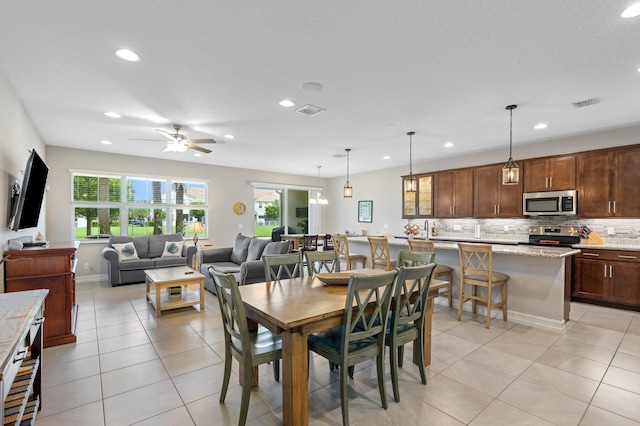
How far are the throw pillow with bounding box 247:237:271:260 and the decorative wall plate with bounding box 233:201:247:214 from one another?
272 cm

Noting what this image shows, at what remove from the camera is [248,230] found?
8.59 m

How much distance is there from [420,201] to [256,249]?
412 cm

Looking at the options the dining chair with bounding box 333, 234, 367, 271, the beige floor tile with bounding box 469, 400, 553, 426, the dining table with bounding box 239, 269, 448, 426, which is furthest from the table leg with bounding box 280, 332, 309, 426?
the dining chair with bounding box 333, 234, 367, 271

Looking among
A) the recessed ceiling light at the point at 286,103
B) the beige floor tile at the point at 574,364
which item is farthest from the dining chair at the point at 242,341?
the beige floor tile at the point at 574,364

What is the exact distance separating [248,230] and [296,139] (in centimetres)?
400

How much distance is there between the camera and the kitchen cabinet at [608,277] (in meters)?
4.36

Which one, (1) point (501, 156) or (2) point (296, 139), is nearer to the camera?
(2) point (296, 139)

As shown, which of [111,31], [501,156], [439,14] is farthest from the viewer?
[501,156]

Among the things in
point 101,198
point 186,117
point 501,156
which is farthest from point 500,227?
point 101,198

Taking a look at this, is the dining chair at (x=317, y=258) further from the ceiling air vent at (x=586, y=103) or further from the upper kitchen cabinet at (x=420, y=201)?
the upper kitchen cabinet at (x=420, y=201)

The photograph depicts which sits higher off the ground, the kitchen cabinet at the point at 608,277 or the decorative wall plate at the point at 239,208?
the decorative wall plate at the point at 239,208

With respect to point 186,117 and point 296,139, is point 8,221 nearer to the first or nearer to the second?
point 186,117

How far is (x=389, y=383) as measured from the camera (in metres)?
2.49

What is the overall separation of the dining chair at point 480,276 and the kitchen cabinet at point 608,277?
1907 mm
